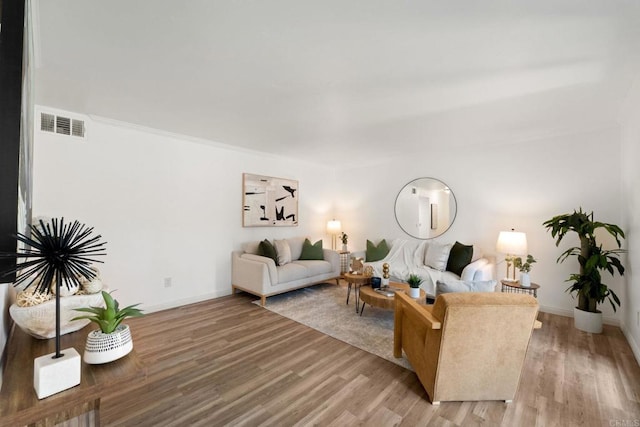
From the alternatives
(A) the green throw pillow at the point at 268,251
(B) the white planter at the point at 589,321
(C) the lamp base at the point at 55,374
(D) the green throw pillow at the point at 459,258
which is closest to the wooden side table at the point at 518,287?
(B) the white planter at the point at 589,321

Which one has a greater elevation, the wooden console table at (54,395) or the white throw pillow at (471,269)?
the wooden console table at (54,395)

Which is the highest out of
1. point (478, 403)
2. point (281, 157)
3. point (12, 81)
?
point (281, 157)

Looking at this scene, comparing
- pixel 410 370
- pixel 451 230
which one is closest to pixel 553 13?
pixel 410 370

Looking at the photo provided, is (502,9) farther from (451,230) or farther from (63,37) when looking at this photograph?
(451,230)

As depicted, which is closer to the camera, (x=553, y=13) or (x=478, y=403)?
(x=553, y=13)

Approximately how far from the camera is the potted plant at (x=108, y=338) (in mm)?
883

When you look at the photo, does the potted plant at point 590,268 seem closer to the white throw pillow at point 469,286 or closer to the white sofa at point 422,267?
the white sofa at point 422,267

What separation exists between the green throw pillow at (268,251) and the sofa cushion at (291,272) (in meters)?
0.21

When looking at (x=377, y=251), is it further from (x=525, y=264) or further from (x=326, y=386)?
(x=326, y=386)

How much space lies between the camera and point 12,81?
28.8 inches

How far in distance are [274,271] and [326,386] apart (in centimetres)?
202

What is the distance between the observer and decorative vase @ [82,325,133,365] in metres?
0.88

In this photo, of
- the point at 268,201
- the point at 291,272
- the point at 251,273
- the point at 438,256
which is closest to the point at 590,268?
the point at 438,256

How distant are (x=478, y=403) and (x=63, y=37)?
3696 mm
